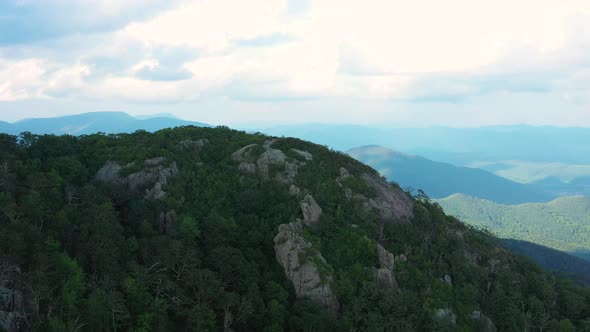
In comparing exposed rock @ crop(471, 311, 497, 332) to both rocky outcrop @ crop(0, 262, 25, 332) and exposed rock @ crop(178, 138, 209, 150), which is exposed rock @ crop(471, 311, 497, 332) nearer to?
exposed rock @ crop(178, 138, 209, 150)

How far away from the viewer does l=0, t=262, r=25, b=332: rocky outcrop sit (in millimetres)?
28750

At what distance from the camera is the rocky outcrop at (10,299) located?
94.3 ft

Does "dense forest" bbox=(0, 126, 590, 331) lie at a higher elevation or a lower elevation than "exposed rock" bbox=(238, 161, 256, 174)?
lower

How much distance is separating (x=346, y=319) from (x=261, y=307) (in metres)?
8.03

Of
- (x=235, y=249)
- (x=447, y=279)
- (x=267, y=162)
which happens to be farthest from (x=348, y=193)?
(x=235, y=249)

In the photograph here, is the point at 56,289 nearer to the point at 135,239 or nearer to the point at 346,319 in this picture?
the point at 135,239

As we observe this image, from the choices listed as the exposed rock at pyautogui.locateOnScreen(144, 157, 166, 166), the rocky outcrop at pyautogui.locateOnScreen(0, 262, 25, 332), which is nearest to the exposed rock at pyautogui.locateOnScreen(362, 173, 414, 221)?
the exposed rock at pyautogui.locateOnScreen(144, 157, 166, 166)

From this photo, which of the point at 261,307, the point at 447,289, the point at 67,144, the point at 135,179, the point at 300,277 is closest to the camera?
the point at 261,307

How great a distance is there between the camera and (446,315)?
145 ft

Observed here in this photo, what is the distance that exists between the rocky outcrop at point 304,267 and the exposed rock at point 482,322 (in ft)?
53.0

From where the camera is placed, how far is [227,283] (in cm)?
3903

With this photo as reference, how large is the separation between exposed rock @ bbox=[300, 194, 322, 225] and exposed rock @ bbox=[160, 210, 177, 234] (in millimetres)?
13886

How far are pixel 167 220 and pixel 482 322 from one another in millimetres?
35151

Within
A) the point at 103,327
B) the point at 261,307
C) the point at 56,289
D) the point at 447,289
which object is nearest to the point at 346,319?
the point at 261,307
